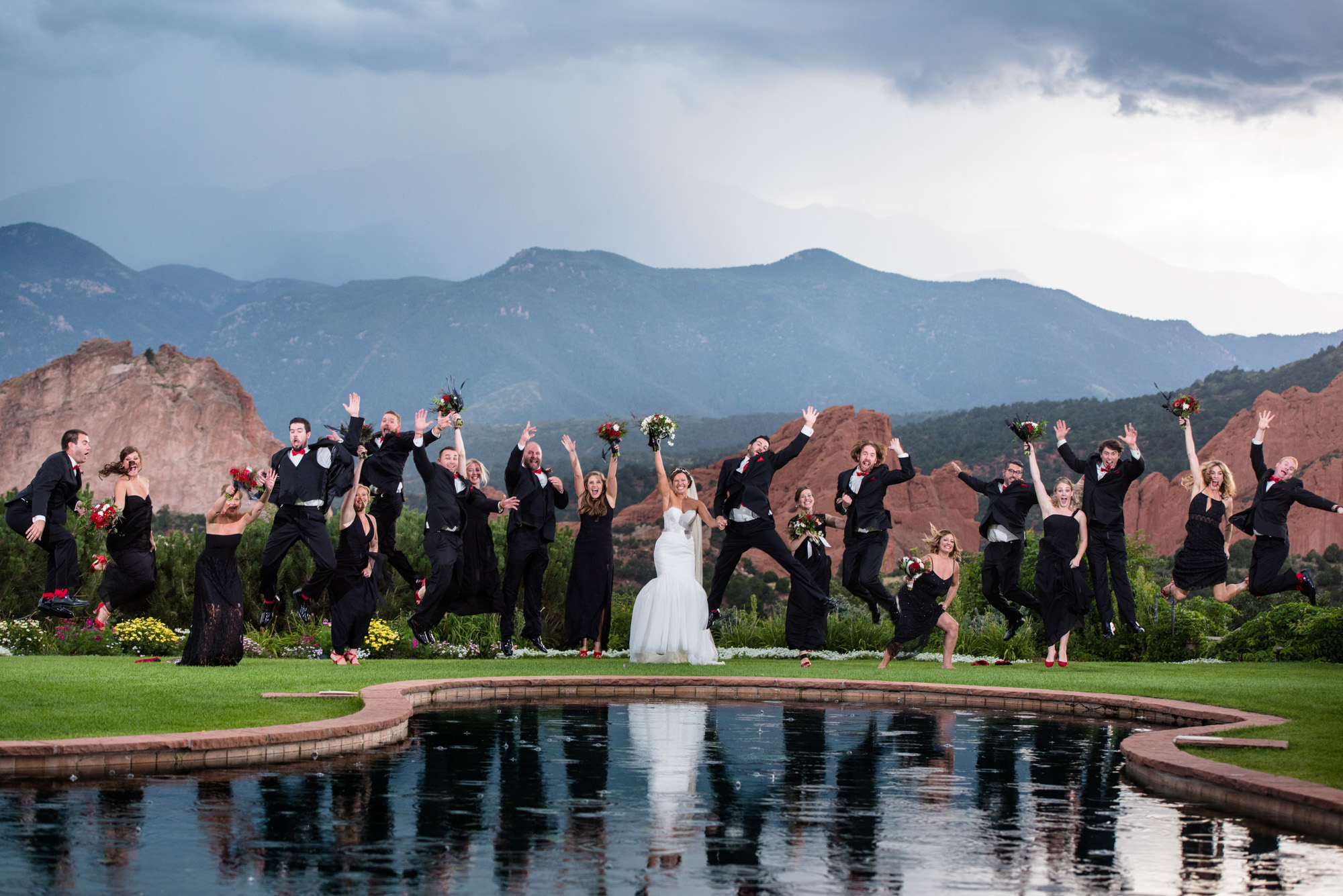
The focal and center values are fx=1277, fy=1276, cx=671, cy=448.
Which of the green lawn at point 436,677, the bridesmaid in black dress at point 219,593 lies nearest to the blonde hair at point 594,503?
the green lawn at point 436,677

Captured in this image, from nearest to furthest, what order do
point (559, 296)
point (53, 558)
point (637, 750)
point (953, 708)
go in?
point (637, 750), point (953, 708), point (53, 558), point (559, 296)

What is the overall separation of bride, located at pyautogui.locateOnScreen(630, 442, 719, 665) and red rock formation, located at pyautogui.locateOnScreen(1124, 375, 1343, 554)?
44.6 meters

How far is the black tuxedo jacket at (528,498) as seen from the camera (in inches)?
597

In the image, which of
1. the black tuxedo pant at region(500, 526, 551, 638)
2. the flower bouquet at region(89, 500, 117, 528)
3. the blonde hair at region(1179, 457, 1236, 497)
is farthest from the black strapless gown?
the flower bouquet at region(89, 500, 117, 528)

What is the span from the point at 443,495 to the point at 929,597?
5556 mm

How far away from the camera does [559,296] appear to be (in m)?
177

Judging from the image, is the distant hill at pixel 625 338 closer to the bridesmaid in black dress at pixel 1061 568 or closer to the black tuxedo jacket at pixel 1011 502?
the black tuxedo jacket at pixel 1011 502

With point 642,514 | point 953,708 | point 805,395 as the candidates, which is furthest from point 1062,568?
point 805,395

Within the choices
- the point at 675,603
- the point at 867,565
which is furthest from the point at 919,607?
the point at 675,603

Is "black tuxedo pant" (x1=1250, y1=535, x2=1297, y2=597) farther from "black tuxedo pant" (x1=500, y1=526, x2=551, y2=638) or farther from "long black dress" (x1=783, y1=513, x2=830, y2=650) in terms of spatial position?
"black tuxedo pant" (x1=500, y1=526, x2=551, y2=638)

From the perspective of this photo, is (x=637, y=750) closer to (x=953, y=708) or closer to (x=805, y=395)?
(x=953, y=708)

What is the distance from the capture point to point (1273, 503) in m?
14.5

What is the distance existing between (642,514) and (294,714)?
5043cm

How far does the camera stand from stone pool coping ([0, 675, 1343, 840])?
6.72 m
